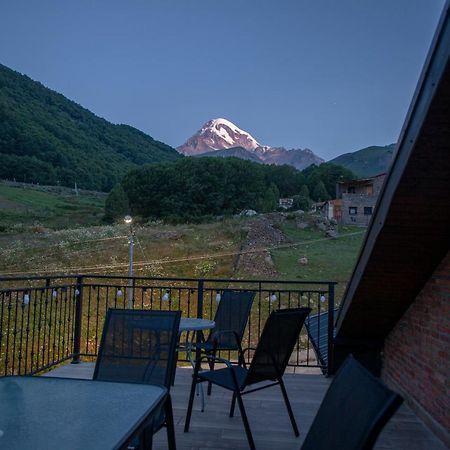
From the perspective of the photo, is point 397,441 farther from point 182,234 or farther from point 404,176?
point 182,234

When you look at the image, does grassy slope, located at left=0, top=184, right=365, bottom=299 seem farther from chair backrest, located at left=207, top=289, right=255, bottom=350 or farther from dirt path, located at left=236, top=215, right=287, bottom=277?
chair backrest, located at left=207, top=289, right=255, bottom=350

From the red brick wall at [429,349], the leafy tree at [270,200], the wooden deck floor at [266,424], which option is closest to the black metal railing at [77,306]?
the wooden deck floor at [266,424]

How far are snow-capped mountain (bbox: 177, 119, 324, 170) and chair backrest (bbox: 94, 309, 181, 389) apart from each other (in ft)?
245

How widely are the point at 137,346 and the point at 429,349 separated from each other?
2207 millimetres

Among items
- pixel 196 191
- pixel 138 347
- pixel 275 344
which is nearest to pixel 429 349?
pixel 275 344

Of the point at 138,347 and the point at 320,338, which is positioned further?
the point at 320,338

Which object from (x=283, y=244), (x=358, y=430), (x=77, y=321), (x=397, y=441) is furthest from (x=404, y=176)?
(x=283, y=244)

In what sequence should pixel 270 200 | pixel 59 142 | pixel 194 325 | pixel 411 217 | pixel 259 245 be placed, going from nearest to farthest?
pixel 411 217 < pixel 194 325 < pixel 259 245 < pixel 270 200 < pixel 59 142

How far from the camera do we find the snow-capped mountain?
8097 cm

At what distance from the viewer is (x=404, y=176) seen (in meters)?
2.46

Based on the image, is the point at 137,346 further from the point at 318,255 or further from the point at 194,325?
the point at 318,255

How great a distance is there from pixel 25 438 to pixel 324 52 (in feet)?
55.2

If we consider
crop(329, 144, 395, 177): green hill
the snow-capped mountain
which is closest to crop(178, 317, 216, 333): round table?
Result: crop(329, 144, 395, 177): green hill

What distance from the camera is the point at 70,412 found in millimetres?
1543
